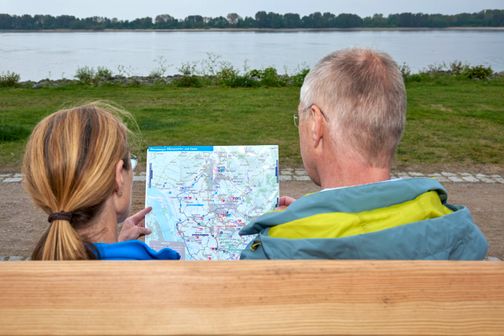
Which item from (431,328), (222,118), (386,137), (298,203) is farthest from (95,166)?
(222,118)

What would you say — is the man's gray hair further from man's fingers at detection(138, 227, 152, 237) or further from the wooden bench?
man's fingers at detection(138, 227, 152, 237)

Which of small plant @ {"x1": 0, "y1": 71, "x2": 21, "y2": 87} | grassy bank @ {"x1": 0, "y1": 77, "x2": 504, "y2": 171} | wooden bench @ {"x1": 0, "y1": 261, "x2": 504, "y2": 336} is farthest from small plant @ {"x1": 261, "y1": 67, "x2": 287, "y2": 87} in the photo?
wooden bench @ {"x1": 0, "y1": 261, "x2": 504, "y2": 336}

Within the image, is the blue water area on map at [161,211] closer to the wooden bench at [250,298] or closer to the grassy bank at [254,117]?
the wooden bench at [250,298]

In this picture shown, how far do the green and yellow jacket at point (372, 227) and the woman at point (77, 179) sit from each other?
49 centimetres

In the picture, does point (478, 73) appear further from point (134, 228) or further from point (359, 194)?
point (359, 194)

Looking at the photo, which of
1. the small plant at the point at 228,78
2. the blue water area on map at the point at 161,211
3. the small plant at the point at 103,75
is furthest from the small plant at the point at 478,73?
the blue water area on map at the point at 161,211

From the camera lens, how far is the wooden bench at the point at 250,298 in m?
1.52

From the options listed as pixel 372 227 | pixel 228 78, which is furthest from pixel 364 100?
pixel 228 78

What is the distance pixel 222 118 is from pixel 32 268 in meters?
9.11

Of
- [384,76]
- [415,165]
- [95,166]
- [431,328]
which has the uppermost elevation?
[384,76]

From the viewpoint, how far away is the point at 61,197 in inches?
80.7

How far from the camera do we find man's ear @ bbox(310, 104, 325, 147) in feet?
7.47

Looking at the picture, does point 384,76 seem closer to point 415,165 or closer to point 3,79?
point 415,165

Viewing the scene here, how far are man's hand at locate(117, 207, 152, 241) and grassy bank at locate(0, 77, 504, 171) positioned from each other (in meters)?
4.98
